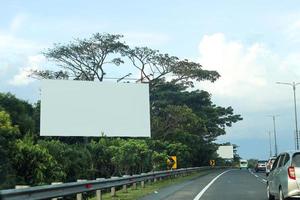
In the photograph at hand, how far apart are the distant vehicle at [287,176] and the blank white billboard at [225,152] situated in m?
89.8

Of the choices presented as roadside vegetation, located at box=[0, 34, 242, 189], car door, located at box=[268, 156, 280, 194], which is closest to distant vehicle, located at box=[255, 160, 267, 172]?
roadside vegetation, located at box=[0, 34, 242, 189]

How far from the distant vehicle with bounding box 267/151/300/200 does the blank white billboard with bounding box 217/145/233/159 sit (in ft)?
295

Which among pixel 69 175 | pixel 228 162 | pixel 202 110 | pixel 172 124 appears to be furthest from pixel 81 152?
pixel 228 162

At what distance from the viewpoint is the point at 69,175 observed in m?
30.8

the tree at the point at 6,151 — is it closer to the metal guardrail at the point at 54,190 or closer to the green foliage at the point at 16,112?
the metal guardrail at the point at 54,190

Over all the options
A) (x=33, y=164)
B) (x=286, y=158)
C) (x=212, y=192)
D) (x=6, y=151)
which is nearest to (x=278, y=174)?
(x=286, y=158)

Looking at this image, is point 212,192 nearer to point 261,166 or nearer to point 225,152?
point 261,166

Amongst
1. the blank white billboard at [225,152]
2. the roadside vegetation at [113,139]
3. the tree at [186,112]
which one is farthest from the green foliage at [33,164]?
the blank white billboard at [225,152]

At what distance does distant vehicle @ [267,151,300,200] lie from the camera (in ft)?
52.2

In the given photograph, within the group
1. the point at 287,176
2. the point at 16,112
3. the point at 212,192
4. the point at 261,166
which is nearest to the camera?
the point at 287,176

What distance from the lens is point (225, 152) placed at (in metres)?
107

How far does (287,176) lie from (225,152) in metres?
91.9

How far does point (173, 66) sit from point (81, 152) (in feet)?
117

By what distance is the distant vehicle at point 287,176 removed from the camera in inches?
627
